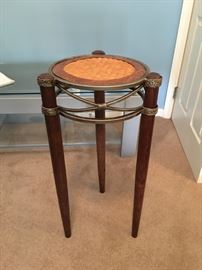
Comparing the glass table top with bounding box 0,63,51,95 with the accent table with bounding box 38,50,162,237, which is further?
the glass table top with bounding box 0,63,51,95

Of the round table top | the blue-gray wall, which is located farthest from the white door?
the round table top

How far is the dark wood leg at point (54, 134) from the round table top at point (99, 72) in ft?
0.15

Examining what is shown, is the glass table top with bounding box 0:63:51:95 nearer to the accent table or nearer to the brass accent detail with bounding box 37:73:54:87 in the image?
the accent table

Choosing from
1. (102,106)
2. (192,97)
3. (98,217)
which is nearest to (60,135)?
(102,106)

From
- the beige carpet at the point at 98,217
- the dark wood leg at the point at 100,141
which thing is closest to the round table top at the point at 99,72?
the dark wood leg at the point at 100,141

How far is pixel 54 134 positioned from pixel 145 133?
0.30 metres

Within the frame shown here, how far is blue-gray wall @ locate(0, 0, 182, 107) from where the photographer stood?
5.11ft

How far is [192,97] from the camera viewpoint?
1556 millimetres

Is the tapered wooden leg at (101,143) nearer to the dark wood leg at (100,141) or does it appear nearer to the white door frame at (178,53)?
the dark wood leg at (100,141)

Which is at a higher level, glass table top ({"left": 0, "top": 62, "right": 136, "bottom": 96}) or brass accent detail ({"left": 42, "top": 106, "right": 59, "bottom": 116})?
brass accent detail ({"left": 42, "top": 106, "right": 59, "bottom": 116})

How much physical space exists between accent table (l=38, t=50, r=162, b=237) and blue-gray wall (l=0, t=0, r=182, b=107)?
76cm

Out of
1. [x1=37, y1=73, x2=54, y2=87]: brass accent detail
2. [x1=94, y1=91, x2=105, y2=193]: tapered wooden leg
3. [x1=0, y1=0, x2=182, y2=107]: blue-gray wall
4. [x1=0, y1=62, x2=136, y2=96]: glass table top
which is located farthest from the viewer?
[x1=0, y1=0, x2=182, y2=107]: blue-gray wall

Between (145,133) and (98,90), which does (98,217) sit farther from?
(98,90)

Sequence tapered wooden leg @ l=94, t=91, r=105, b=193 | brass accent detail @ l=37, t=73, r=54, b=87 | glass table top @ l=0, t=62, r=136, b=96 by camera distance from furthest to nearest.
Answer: glass table top @ l=0, t=62, r=136, b=96, tapered wooden leg @ l=94, t=91, r=105, b=193, brass accent detail @ l=37, t=73, r=54, b=87
